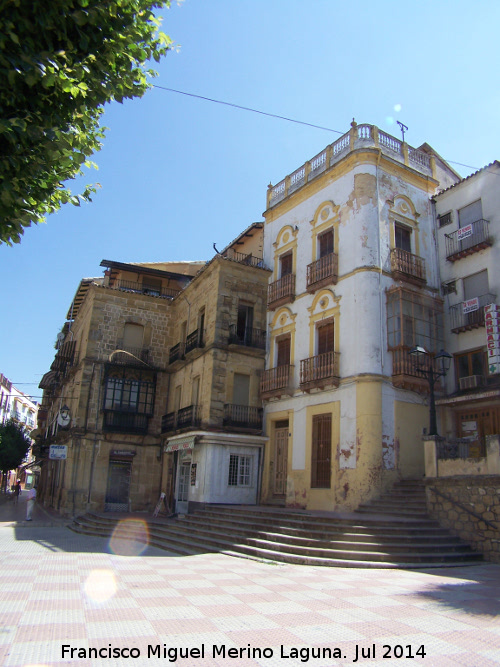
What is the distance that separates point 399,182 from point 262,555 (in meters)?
13.6

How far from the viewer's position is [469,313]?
57.6 feet

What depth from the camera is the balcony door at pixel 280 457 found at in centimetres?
1986

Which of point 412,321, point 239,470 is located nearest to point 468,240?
point 412,321

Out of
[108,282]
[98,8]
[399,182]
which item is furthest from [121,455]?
[98,8]

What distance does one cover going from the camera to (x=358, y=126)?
62.0 feet

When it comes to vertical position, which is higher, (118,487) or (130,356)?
(130,356)

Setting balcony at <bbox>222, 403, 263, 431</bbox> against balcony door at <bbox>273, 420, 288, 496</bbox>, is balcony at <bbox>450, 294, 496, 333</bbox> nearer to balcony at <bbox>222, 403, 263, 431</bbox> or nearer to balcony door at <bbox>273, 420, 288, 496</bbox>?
balcony door at <bbox>273, 420, 288, 496</bbox>

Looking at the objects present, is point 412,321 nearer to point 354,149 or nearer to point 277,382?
point 277,382

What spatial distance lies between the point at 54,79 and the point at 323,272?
14.3m

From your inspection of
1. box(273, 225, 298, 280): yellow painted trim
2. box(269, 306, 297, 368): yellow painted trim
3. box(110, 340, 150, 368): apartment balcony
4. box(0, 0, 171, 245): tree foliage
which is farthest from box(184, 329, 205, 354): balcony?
box(0, 0, 171, 245): tree foliage

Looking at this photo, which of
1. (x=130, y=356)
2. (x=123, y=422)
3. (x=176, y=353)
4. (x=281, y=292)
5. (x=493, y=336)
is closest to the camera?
(x=493, y=336)

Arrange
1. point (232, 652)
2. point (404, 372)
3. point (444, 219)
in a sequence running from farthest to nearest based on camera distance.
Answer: point (444, 219) < point (404, 372) < point (232, 652)

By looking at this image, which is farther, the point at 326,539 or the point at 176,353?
the point at 176,353

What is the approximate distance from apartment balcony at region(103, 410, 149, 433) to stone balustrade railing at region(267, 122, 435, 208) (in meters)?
12.2
